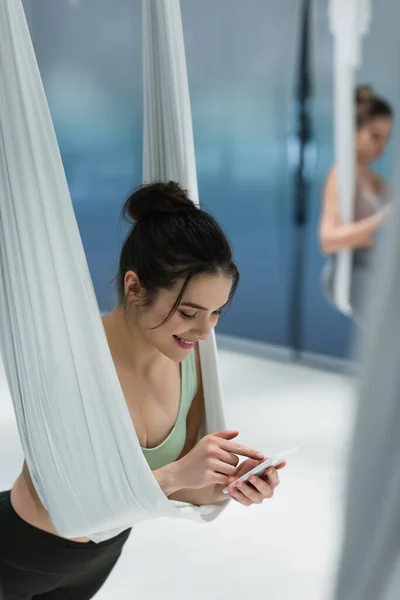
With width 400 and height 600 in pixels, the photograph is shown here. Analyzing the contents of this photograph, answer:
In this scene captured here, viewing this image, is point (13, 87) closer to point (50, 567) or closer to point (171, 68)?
point (171, 68)

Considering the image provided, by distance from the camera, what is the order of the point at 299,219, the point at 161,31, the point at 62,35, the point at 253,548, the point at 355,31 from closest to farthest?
1. the point at 355,31
2. the point at 161,31
3. the point at 253,548
4. the point at 299,219
5. the point at 62,35

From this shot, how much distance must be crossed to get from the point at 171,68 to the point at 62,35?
3.66m

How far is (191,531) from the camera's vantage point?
228 cm

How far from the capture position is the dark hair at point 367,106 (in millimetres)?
1114

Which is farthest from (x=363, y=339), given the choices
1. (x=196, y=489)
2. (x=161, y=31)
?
(x=161, y=31)

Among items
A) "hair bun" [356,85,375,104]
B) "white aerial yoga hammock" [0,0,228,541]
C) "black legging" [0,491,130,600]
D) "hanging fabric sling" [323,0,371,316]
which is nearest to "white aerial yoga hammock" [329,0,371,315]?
"hanging fabric sling" [323,0,371,316]

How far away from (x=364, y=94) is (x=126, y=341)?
20.2 inches

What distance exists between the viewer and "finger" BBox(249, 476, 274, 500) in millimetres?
1209

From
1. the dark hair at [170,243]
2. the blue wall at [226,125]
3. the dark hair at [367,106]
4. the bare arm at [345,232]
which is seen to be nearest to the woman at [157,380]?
the dark hair at [170,243]

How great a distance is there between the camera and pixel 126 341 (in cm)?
128

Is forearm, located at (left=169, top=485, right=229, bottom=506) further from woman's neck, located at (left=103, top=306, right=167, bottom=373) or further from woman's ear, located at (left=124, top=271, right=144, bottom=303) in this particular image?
woman's ear, located at (left=124, top=271, right=144, bottom=303)

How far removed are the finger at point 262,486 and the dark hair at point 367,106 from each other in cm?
52

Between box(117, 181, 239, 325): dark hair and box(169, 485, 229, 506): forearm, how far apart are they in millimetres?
313

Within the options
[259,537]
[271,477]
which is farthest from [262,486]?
[259,537]
